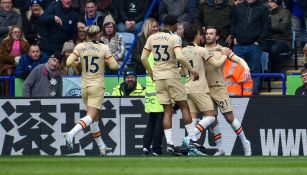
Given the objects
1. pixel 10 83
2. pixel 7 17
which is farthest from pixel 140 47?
pixel 7 17

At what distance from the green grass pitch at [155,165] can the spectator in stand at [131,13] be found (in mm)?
6863

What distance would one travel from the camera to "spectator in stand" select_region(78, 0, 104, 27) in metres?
25.4

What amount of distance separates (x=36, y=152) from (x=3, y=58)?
121 inches

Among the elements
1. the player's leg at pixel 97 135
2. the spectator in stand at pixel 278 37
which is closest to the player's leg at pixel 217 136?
the player's leg at pixel 97 135

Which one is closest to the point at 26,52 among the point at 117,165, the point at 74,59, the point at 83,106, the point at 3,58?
the point at 3,58

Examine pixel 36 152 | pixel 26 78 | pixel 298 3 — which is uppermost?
pixel 298 3

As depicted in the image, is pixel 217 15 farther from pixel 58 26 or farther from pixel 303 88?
pixel 58 26

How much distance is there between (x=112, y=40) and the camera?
24.7 m

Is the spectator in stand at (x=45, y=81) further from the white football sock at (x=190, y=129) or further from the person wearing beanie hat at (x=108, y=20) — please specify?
the white football sock at (x=190, y=129)

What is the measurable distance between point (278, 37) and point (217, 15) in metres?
1.43

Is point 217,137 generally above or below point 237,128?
below

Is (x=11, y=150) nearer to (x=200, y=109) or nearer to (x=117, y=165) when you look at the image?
(x=200, y=109)

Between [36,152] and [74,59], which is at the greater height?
[74,59]

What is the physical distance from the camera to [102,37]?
81.4 feet
